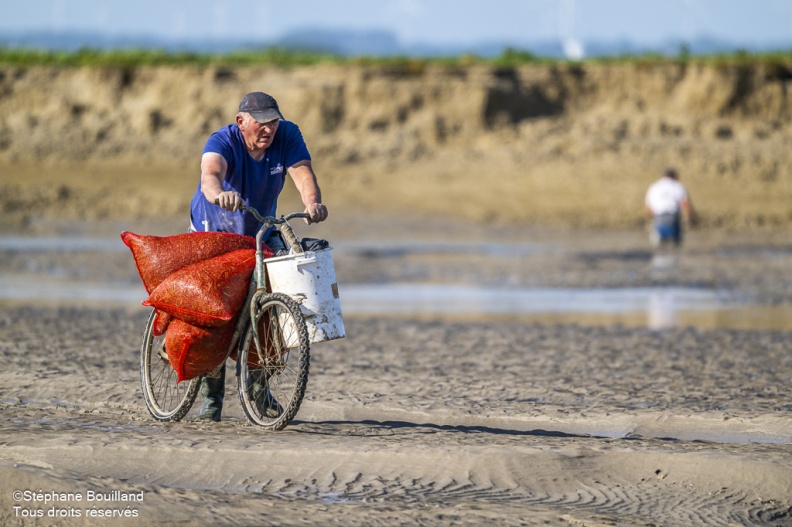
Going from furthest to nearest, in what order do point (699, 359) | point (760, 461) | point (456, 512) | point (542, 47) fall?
1. point (542, 47)
2. point (699, 359)
3. point (760, 461)
4. point (456, 512)

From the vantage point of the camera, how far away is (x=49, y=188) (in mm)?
26359

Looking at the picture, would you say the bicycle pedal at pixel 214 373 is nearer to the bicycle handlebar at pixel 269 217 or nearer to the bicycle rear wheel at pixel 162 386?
A: the bicycle rear wheel at pixel 162 386

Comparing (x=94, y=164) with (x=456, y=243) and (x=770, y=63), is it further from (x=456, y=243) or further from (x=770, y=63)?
(x=770, y=63)

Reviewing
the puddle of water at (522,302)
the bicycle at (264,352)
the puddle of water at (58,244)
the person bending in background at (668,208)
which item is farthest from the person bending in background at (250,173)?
the person bending in background at (668,208)

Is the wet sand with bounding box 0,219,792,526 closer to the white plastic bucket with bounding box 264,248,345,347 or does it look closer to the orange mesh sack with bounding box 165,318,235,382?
the orange mesh sack with bounding box 165,318,235,382

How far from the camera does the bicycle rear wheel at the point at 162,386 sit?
664 centimetres

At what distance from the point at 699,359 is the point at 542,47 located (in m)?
28.5

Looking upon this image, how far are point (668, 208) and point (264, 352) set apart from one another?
50.0 ft

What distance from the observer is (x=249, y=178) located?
664 centimetres

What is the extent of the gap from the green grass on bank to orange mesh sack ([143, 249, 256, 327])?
26.0 m

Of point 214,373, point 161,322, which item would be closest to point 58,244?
point 161,322

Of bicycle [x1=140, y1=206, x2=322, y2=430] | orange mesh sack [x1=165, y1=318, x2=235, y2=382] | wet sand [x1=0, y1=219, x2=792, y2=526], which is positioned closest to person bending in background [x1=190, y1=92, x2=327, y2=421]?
bicycle [x1=140, y1=206, x2=322, y2=430]

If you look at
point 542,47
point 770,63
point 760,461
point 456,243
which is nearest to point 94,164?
point 456,243

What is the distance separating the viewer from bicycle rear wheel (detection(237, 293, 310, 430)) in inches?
246
